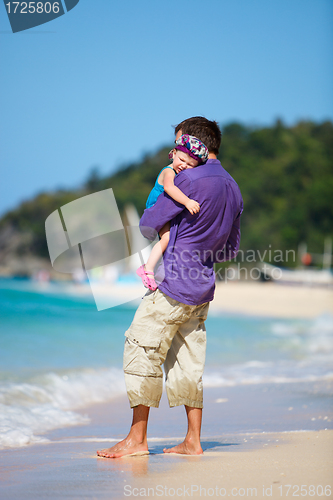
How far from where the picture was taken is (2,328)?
1093 centimetres

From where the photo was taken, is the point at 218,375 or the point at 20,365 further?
the point at 20,365

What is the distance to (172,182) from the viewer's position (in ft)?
7.40

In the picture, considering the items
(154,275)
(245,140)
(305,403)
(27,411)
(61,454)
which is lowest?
(245,140)

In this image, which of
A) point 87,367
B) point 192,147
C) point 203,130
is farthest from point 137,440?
point 87,367

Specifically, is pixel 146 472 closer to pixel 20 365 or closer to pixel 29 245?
pixel 20 365

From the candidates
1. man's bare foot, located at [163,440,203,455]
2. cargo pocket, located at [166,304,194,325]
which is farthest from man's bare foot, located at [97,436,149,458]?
cargo pocket, located at [166,304,194,325]

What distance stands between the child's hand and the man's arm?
6cm

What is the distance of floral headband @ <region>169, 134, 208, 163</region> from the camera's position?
225cm

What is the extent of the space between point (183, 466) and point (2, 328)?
374 inches

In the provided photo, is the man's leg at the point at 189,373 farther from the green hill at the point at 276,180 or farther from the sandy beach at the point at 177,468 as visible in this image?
the green hill at the point at 276,180

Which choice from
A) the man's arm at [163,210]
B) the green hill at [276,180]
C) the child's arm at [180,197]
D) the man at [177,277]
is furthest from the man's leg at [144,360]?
the green hill at [276,180]

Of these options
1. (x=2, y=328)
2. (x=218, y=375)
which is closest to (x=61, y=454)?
(x=218, y=375)

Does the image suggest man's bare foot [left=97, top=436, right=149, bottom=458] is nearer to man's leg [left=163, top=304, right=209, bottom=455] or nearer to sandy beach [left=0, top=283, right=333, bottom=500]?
sandy beach [left=0, top=283, right=333, bottom=500]

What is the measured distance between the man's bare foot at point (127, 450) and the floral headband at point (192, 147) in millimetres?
1231
